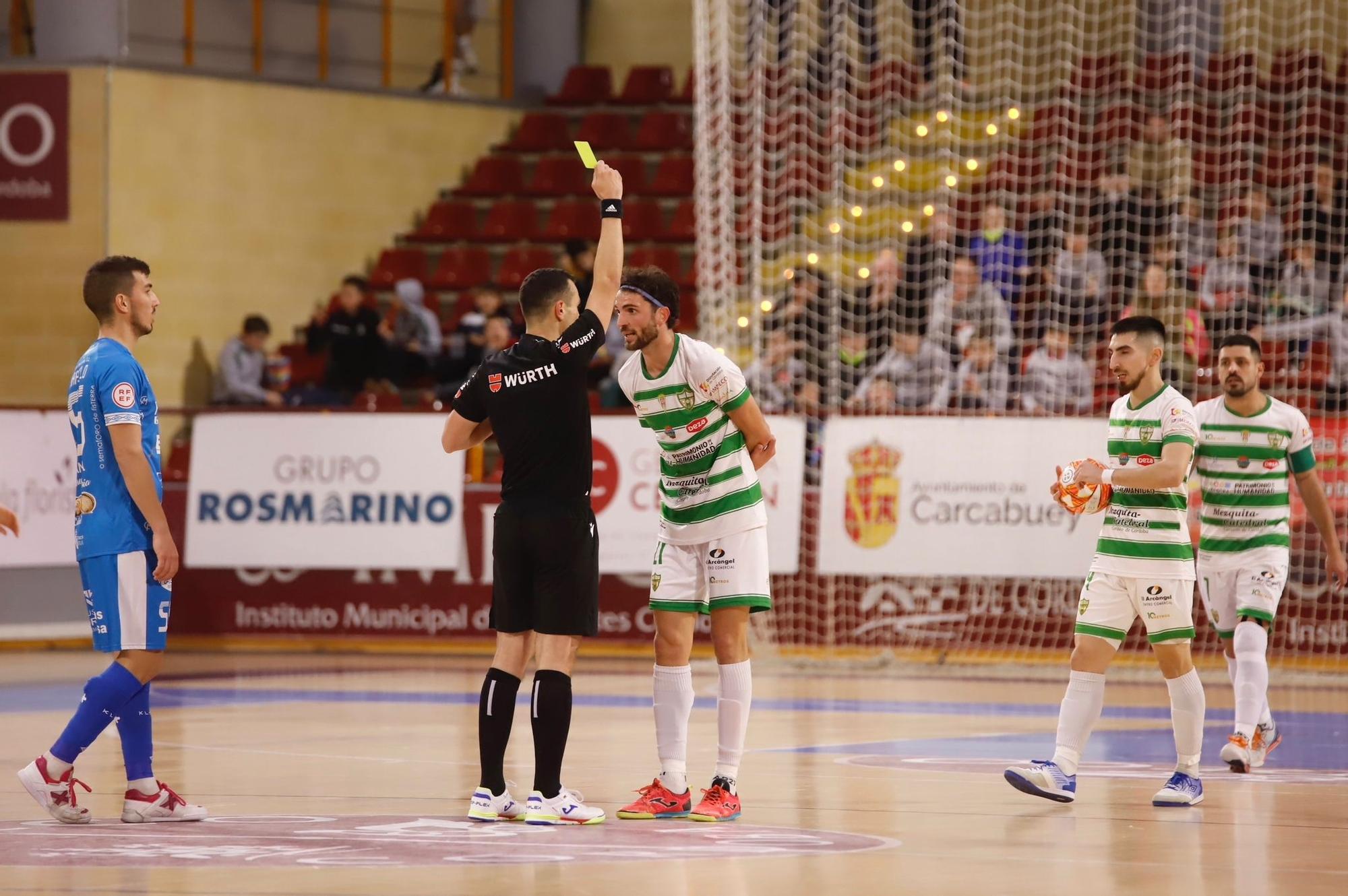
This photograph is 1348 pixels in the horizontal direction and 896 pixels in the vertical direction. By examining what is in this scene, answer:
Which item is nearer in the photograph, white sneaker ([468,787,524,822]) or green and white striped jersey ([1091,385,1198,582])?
white sneaker ([468,787,524,822])

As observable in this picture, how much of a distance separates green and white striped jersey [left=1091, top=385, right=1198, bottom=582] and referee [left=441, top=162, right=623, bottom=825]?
2.45m

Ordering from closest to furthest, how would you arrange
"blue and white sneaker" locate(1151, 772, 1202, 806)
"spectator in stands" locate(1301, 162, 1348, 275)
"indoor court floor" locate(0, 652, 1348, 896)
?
"indoor court floor" locate(0, 652, 1348, 896) < "blue and white sneaker" locate(1151, 772, 1202, 806) < "spectator in stands" locate(1301, 162, 1348, 275)

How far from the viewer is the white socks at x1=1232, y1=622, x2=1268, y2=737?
32.7 ft

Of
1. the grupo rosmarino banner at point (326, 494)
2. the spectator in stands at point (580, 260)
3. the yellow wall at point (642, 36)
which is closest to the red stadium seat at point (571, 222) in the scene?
the yellow wall at point (642, 36)

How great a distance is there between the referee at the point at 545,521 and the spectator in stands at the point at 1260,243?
1114cm

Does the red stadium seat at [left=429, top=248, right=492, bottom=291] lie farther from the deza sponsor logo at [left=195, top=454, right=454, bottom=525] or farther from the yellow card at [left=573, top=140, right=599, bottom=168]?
the yellow card at [left=573, top=140, right=599, bottom=168]

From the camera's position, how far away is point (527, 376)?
774 cm

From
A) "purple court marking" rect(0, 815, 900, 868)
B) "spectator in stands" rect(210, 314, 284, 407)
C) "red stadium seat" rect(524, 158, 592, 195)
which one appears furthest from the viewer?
"red stadium seat" rect(524, 158, 592, 195)

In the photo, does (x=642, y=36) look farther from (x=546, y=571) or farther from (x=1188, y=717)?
(x=546, y=571)

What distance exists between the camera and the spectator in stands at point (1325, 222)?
17.8m

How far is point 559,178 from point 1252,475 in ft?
47.8

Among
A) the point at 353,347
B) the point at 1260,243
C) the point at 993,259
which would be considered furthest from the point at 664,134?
the point at 1260,243

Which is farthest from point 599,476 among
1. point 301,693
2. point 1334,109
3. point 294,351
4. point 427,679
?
point 1334,109

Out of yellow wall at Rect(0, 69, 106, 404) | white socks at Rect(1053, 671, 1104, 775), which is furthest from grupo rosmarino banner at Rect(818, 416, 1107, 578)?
yellow wall at Rect(0, 69, 106, 404)
